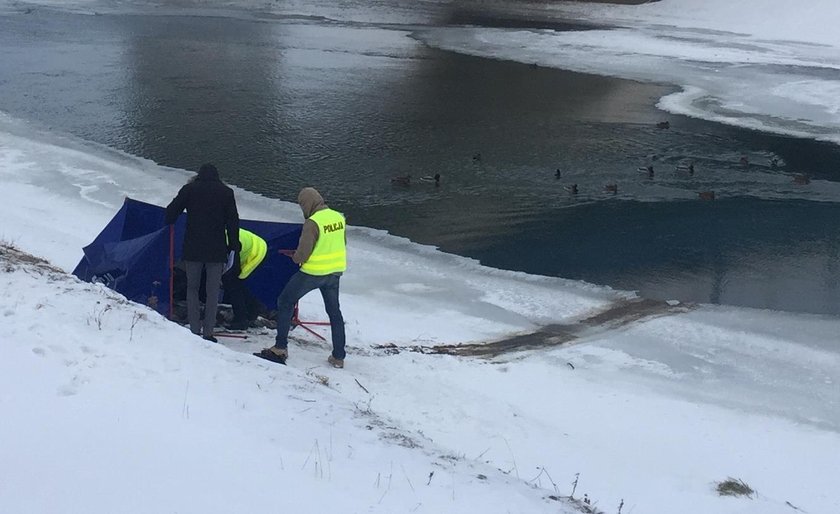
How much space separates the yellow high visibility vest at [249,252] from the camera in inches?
322

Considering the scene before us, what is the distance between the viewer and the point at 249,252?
8203 mm

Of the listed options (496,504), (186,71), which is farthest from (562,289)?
(186,71)

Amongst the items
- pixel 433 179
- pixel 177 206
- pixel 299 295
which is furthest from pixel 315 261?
pixel 433 179

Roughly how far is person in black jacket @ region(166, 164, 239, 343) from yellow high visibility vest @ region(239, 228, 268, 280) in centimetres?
→ 59

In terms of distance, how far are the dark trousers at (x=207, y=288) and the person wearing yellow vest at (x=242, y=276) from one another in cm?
51

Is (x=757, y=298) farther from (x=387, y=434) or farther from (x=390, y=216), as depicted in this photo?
(x=387, y=434)

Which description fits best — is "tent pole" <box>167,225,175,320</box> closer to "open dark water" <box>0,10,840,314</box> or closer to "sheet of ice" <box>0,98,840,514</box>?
"sheet of ice" <box>0,98,840,514</box>

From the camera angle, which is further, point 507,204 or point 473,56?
point 473,56

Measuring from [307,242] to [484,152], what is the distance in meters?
12.5

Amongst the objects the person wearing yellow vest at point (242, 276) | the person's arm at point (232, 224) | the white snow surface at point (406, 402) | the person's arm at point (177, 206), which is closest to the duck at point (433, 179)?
the white snow surface at point (406, 402)

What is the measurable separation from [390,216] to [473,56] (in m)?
21.1

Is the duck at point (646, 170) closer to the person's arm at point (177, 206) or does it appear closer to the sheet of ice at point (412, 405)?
the sheet of ice at point (412, 405)

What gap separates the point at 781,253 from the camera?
1405 cm

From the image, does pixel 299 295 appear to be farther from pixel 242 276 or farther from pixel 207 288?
pixel 242 276
